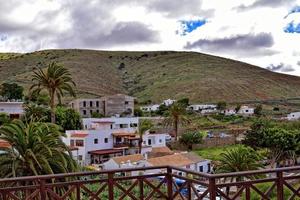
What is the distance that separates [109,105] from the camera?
2990 inches

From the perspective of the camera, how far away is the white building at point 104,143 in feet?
129

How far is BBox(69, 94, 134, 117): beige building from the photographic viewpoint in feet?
241

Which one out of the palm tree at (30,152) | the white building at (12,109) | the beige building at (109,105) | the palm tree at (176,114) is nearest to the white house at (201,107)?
the beige building at (109,105)

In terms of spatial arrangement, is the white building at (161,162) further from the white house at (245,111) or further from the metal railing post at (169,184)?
the white house at (245,111)

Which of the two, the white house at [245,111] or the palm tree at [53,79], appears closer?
the palm tree at [53,79]

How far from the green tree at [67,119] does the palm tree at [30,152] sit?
33.9 metres

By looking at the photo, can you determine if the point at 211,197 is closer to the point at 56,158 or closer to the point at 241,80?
the point at 56,158

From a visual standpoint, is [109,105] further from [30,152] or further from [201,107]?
[30,152]

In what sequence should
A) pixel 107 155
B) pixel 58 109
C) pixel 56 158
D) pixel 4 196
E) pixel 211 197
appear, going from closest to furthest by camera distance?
pixel 211 197, pixel 4 196, pixel 56 158, pixel 107 155, pixel 58 109

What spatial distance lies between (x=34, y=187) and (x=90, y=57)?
117m

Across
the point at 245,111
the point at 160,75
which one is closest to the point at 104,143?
the point at 245,111

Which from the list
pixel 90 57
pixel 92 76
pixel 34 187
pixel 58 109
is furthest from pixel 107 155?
pixel 90 57

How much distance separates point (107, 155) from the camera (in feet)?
132

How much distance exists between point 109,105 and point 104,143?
34569 mm
